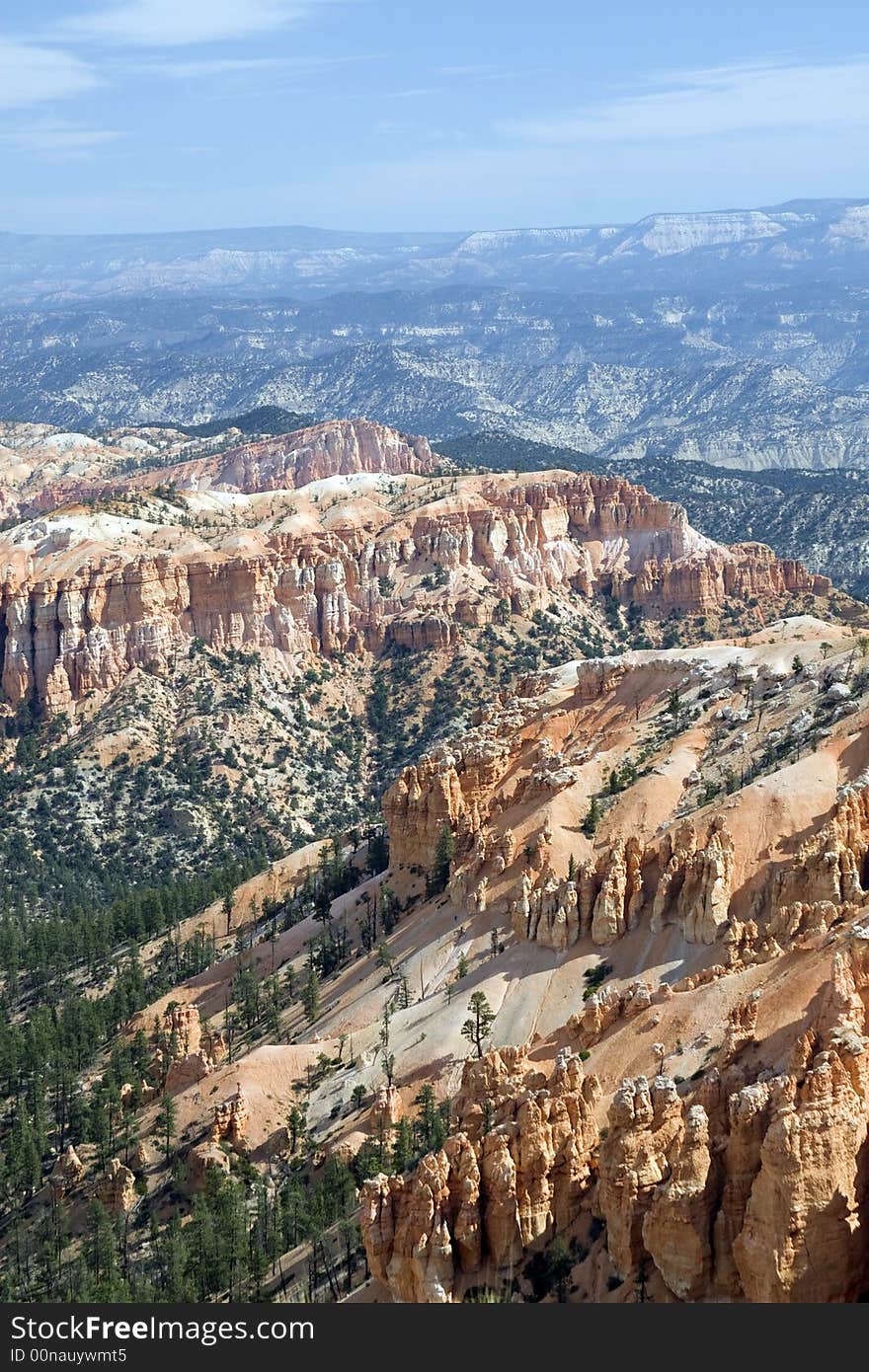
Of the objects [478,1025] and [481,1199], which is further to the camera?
[478,1025]

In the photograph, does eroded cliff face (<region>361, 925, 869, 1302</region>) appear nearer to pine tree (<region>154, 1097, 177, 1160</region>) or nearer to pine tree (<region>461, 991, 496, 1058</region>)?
pine tree (<region>461, 991, 496, 1058</region>)

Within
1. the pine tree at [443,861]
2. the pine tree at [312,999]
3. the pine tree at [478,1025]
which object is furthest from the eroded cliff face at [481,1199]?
the pine tree at [443,861]

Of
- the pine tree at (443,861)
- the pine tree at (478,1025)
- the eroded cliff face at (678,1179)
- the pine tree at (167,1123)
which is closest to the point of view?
the eroded cliff face at (678,1179)

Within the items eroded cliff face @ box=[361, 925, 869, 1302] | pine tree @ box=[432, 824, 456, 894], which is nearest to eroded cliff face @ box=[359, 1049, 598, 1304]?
eroded cliff face @ box=[361, 925, 869, 1302]

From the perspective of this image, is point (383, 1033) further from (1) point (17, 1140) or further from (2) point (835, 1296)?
(2) point (835, 1296)

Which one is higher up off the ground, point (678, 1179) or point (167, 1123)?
point (678, 1179)

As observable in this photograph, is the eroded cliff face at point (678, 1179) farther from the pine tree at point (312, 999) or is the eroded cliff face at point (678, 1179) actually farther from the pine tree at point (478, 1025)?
the pine tree at point (312, 999)

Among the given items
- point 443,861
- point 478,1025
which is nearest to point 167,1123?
point 478,1025

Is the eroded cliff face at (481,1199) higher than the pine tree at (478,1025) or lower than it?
higher

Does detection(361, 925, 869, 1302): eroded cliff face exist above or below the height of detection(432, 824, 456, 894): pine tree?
above

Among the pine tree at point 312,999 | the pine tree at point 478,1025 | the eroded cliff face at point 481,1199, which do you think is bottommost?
the pine tree at point 312,999

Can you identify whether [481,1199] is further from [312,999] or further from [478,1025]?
[312,999]
